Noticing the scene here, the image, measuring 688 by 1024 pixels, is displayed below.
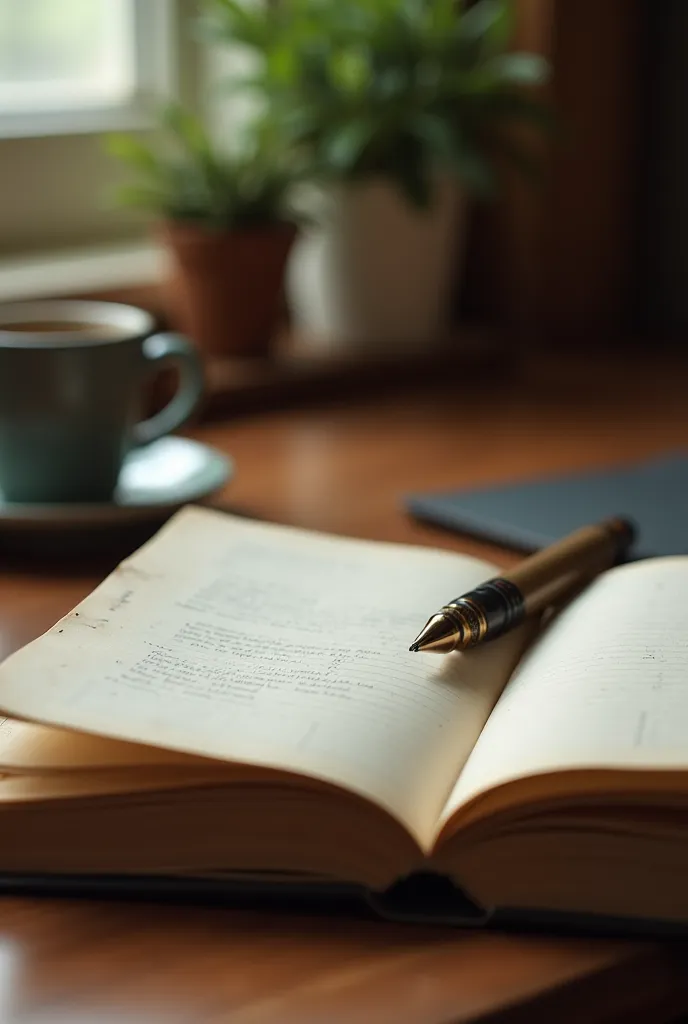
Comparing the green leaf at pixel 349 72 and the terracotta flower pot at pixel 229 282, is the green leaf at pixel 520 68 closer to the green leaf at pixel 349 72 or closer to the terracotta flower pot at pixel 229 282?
the green leaf at pixel 349 72

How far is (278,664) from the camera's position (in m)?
0.58

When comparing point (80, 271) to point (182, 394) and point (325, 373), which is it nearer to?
point (325, 373)

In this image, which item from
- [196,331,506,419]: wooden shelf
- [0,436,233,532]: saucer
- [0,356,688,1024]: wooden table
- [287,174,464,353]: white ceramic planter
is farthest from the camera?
[287,174,464,353]: white ceramic planter

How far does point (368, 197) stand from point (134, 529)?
607mm

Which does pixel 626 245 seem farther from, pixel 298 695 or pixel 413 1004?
pixel 413 1004

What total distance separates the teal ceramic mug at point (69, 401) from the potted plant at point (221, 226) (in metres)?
0.37

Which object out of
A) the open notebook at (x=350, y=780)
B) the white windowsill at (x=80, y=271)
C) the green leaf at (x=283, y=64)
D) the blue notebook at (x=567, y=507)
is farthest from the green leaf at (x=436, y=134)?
the open notebook at (x=350, y=780)

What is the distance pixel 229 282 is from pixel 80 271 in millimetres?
206

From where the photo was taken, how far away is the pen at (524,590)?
0.60m

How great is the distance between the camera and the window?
56.0 inches

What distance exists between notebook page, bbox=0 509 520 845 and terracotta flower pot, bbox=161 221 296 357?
1.90ft

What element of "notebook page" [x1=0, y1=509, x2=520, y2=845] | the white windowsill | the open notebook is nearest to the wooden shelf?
the white windowsill

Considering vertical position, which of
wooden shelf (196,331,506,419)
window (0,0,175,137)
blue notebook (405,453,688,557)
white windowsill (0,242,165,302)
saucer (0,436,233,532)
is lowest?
wooden shelf (196,331,506,419)

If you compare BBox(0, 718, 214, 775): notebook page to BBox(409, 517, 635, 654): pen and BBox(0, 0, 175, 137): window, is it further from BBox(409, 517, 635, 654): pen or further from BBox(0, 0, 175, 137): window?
BBox(0, 0, 175, 137): window
